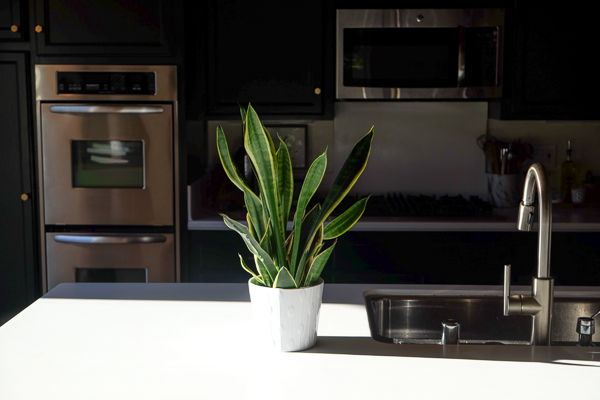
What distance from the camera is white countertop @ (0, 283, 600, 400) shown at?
0.97 meters

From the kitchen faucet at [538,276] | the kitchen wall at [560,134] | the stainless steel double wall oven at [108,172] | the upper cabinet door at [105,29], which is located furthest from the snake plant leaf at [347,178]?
the kitchen wall at [560,134]

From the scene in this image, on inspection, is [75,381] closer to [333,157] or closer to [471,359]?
[471,359]

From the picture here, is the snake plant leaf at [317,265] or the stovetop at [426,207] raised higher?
the snake plant leaf at [317,265]

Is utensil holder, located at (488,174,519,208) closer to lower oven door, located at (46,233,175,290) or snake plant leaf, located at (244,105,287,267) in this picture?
lower oven door, located at (46,233,175,290)

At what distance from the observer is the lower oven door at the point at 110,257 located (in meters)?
2.65

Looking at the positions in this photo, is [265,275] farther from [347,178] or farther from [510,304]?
[510,304]

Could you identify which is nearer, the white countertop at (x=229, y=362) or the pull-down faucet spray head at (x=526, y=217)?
the white countertop at (x=229, y=362)

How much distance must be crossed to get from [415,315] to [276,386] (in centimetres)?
65

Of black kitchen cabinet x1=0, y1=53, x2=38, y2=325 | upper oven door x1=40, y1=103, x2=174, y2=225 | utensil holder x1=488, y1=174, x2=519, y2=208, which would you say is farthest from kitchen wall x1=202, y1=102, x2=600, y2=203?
black kitchen cabinet x1=0, y1=53, x2=38, y2=325

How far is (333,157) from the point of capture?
10.4ft

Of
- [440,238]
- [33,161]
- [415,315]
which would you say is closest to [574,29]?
[440,238]

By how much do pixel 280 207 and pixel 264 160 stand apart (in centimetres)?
10

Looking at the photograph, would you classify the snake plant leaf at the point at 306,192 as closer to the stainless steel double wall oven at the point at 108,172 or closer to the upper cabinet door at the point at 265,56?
the stainless steel double wall oven at the point at 108,172

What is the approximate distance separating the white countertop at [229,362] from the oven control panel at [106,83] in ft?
4.59
